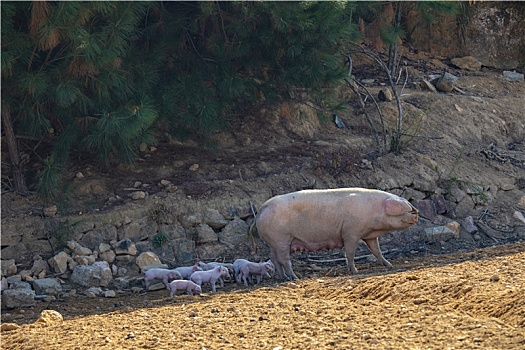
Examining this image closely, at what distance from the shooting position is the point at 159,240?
40.2ft

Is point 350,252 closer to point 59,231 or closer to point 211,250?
point 211,250

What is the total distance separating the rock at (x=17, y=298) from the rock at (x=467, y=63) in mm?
11029

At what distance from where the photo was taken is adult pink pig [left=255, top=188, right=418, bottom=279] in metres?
11.4

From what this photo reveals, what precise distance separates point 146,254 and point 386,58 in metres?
7.99

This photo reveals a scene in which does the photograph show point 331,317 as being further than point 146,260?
No

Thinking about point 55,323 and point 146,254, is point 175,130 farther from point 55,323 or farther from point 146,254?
point 55,323

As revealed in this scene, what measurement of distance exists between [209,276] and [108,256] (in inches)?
70.4

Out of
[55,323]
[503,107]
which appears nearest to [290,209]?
[55,323]

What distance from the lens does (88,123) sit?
12.3m

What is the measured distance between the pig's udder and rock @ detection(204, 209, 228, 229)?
1389mm

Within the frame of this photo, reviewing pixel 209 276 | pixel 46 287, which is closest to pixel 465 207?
pixel 209 276

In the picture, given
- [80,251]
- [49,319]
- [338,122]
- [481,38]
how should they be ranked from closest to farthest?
[49,319], [80,251], [338,122], [481,38]

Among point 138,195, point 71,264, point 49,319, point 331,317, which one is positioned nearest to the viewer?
point 331,317

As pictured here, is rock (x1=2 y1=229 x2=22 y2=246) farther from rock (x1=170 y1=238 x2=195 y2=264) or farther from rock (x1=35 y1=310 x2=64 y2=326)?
rock (x1=35 y1=310 x2=64 y2=326)
